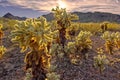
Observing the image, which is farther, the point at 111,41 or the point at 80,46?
the point at 111,41

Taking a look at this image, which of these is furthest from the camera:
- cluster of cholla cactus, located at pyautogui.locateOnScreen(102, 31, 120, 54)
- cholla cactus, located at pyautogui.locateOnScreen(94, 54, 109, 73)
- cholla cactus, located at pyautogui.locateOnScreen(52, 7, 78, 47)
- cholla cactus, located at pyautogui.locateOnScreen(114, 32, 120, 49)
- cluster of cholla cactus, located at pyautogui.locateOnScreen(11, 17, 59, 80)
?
cholla cactus, located at pyautogui.locateOnScreen(114, 32, 120, 49)

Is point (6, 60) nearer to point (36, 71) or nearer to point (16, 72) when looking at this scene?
point (16, 72)

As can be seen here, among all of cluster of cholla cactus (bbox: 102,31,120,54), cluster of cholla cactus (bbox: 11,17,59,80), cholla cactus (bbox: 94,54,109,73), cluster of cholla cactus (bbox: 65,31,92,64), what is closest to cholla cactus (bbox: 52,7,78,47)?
cluster of cholla cactus (bbox: 65,31,92,64)

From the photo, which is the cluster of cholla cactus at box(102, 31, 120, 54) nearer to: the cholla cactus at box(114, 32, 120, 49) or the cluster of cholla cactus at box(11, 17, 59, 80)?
the cholla cactus at box(114, 32, 120, 49)

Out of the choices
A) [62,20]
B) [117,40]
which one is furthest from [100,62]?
[117,40]

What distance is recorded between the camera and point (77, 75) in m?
42.4

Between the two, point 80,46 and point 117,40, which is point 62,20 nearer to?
point 80,46

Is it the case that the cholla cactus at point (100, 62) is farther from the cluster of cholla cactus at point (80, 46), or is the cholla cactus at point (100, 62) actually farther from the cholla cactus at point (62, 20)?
the cholla cactus at point (62, 20)

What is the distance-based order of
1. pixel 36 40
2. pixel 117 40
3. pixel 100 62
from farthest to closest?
pixel 117 40 → pixel 100 62 → pixel 36 40

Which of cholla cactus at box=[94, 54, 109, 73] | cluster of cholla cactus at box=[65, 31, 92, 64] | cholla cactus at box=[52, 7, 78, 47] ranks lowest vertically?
cholla cactus at box=[94, 54, 109, 73]

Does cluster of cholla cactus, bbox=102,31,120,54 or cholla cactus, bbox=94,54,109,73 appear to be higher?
cluster of cholla cactus, bbox=102,31,120,54

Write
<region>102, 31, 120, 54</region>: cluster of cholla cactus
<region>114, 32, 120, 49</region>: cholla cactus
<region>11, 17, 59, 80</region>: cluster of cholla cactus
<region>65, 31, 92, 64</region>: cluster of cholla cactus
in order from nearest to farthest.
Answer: <region>11, 17, 59, 80</region>: cluster of cholla cactus < <region>65, 31, 92, 64</region>: cluster of cholla cactus < <region>102, 31, 120, 54</region>: cluster of cholla cactus < <region>114, 32, 120, 49</region>: cholla cactus

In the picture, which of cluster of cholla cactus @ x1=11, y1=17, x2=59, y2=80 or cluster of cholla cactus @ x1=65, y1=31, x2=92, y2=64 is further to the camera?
cluster of cholla cactus @ x1=65, y1=31, x2=92, y2=64

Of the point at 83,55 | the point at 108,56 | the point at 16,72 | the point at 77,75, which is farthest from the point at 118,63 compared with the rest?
the point at 16,72
